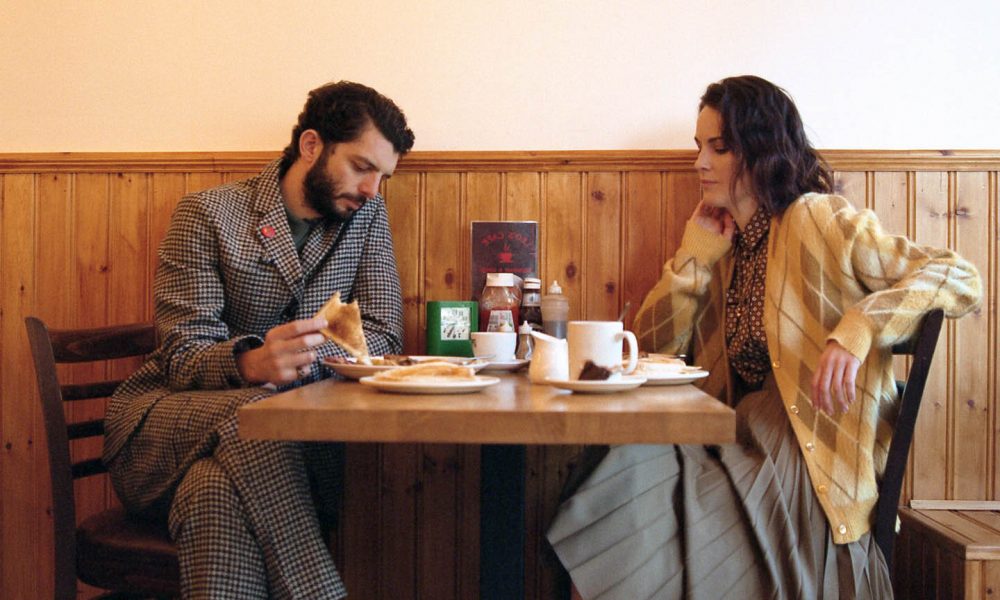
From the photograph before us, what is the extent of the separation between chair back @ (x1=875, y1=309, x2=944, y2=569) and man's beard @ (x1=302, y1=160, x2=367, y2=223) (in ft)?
4.12

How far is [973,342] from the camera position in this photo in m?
2.08

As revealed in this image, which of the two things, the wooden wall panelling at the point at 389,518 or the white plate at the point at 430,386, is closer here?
the white plate at the point at 430,386

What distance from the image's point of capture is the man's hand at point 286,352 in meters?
1.39

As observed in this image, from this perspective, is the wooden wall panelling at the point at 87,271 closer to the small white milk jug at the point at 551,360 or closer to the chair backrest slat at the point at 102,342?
the chair backrest slat at the point at 102,342

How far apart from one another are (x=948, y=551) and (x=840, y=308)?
21.8 inches

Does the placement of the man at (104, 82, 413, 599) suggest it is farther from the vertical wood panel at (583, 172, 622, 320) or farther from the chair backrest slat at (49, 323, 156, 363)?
the vertical wood panel at (583, 172, 622, 320)

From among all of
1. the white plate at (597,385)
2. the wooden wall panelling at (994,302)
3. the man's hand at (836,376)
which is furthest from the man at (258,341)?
the wooden wall panelling at (994,302)

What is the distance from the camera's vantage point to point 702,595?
4.42 feet

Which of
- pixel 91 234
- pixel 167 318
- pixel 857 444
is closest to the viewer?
pixel 857 444

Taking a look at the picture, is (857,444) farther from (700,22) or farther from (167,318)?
(167,318)

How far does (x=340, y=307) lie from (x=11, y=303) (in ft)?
4.79

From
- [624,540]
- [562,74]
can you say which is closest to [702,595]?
[624,540]

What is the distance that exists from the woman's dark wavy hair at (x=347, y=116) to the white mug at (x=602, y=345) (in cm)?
93

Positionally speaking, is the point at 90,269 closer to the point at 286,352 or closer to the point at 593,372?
the point at 286,352
